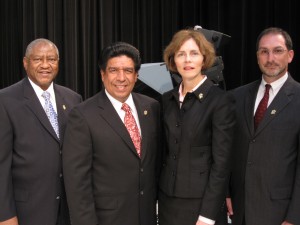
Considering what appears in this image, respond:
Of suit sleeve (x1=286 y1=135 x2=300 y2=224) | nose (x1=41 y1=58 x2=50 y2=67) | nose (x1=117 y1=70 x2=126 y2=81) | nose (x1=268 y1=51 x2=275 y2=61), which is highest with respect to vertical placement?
nose (x1=268 y1=51 x2=275 y2=61)

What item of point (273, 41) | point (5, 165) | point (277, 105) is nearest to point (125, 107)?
point (5, 165)

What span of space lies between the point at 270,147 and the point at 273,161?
66 millimetres

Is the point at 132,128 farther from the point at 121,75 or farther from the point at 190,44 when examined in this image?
Result: the point at 190,44

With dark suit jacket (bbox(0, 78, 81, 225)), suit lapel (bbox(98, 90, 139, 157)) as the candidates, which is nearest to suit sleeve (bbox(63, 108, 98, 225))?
suit lapel (bbox(98, 90, 139, 157))

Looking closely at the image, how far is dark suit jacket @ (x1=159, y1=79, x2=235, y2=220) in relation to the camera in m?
1.82

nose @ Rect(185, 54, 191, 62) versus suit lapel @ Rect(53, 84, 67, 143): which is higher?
nose @ Rect(185, 54, 191, 62)

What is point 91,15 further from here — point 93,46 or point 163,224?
point 163,224

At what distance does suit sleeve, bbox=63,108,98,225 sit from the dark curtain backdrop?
10.3ft

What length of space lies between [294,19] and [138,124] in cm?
343

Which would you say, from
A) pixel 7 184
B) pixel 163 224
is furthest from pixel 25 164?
pixel 163 224

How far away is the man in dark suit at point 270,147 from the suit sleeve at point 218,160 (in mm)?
245

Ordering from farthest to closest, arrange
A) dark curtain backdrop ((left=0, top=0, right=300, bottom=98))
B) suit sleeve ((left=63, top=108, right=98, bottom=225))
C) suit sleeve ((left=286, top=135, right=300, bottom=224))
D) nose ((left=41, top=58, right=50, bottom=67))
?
dark curtain backdrop ((left=0, top=0, right=300, bottom=98)) < nose ((left=41, top=58, right=50, bottom=67)) < suit sleeve ((left=286, top=135, right=300, bottom=224)) < suit sleeve ((left=63, top=108, right=98, bottom=225))

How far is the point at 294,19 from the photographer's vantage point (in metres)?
4.76

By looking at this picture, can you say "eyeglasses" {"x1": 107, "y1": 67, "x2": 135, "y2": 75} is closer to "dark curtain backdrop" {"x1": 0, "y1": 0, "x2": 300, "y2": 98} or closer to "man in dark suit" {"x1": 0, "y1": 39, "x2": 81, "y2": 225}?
"man in dark suit" {"x1": 0, "y1": 39, "x2": 81, "y2": 225}
